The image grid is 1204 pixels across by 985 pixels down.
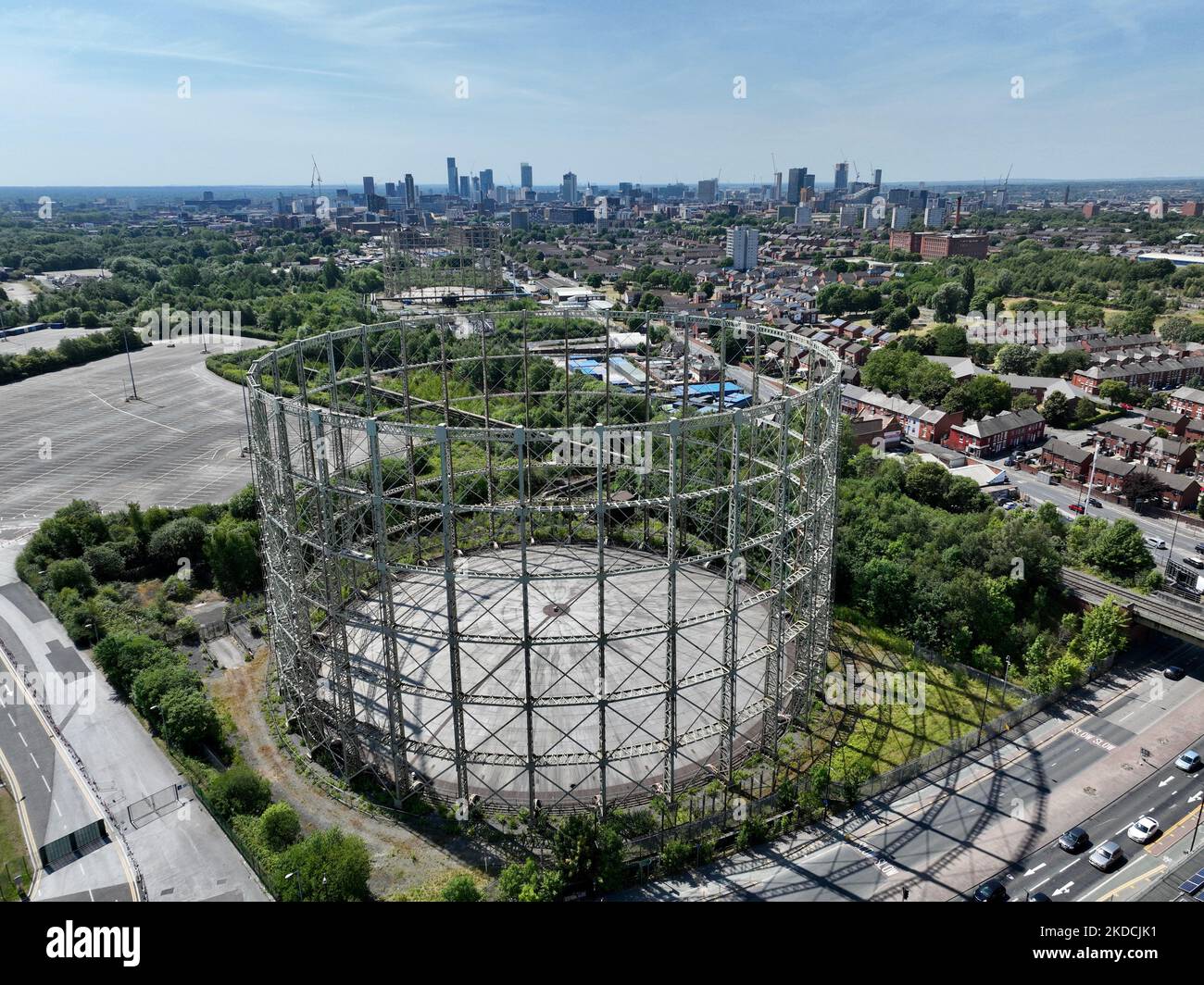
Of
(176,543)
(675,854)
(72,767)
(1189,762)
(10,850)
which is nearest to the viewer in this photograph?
(675,854)

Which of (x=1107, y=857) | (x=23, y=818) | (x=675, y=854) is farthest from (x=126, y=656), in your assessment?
(x=1107, y=857)

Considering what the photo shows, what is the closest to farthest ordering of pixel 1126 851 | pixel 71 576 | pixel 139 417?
pixel 1126 851, pixel 71 576, pixel 139 417

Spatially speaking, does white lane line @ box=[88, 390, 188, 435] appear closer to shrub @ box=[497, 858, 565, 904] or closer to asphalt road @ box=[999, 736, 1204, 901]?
shrub @ box=[497, 858, 565, 904]

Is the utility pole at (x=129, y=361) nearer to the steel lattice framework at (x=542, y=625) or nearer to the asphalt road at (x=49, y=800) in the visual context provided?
the steel lattice framework at (x=542, y=625)

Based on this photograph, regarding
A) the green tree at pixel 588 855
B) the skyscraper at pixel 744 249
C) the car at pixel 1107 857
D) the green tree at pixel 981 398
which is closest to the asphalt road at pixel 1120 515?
the green tree at pixel 981 398

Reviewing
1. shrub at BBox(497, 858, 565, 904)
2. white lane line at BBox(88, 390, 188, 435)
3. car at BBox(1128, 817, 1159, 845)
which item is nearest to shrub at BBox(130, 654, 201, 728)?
shrub at BBox(497, 858, 565, 904)

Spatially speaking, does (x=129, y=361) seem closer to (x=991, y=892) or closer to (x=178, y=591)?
(x=178, y=591)
